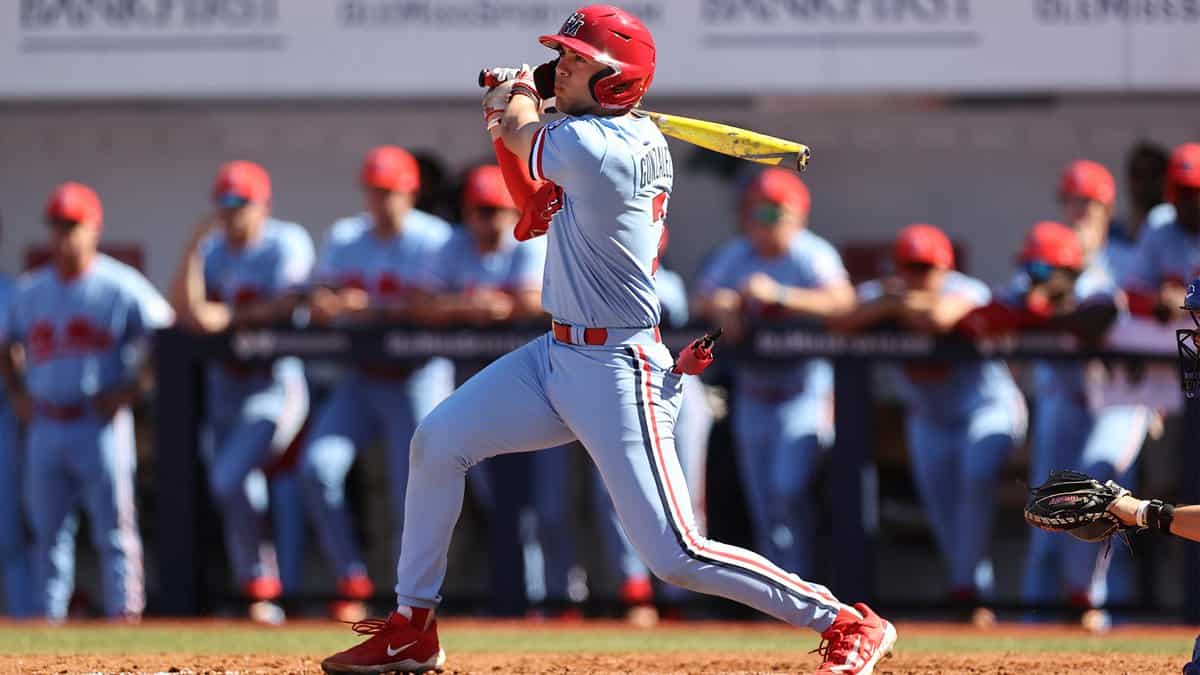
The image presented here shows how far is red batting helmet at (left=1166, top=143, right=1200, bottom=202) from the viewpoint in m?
6.83

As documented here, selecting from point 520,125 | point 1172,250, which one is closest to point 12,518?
point 520,125

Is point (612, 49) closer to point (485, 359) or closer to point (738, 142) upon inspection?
point (738, 142)

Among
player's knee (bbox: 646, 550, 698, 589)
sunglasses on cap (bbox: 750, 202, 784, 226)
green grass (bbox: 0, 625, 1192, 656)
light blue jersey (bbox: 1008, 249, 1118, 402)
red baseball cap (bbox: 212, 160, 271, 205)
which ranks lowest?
green grass (bbox: 0, 625, 1192, 656)

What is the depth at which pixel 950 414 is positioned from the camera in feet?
23.3

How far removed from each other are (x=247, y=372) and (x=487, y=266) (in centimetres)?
97

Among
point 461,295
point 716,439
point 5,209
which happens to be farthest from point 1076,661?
point 5,209

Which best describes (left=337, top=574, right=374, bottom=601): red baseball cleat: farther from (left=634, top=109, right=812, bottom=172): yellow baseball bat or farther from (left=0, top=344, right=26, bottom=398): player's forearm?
(left=634, top=109, right=812, bottom=172): yellow baseball bat

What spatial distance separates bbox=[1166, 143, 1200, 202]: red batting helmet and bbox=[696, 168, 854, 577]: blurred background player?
3.87 ft

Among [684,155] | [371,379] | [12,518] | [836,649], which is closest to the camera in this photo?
[836,649]

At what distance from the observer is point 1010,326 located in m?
6.89

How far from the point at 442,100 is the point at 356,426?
1958 mm

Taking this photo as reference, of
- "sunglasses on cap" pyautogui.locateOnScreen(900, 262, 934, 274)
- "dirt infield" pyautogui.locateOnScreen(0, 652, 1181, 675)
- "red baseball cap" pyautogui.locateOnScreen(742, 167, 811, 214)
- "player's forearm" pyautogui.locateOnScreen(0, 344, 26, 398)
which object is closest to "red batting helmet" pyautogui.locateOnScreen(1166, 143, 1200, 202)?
"sunglasses on cap" pyautogui.locateOnScreen(900, 262, 934, 274)

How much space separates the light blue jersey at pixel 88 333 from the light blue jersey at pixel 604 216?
11.1ft

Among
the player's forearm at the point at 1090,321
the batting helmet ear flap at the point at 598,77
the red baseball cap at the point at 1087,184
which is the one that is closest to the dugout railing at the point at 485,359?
the player's forearm at the point at 1090,321
